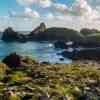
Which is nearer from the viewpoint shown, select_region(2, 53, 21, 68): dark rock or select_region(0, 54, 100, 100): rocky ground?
select_region(0, 54, 100, 100): rocky ground

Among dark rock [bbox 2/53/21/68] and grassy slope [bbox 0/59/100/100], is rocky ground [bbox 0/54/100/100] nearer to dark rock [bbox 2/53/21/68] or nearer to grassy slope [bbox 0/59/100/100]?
grassy slope [bbox 0/59/100/100]

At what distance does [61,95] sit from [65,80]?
1110 centimetres

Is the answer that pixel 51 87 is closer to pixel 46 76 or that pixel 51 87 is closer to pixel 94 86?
pixel 94 86

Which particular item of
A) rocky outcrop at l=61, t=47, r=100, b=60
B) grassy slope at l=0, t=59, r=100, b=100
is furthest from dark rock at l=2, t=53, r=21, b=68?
rocky outcrop at l=61, t=47, r=100, b=60

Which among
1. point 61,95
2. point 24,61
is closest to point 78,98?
point 61,95

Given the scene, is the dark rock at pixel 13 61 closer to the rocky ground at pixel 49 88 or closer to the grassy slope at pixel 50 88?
the rocky ground at pixel 49 88

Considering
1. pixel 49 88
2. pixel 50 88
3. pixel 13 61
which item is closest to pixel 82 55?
pixel 13 61

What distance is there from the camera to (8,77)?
168ft

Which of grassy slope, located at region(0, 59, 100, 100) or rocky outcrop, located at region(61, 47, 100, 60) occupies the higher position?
grassy slope, located at region(0, 59, 100, 100)

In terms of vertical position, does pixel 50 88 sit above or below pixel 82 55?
above

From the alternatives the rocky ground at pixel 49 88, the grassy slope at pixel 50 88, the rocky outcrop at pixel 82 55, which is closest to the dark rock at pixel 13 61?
the rocky ground at pixel 49 88

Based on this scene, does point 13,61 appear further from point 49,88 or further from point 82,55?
point 82,55

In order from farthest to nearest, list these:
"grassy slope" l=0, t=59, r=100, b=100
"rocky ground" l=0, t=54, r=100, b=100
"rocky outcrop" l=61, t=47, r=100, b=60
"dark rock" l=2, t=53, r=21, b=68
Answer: "rocky outcrop" l=61, t=47, r=100, b=60 < "dark rock" l=2, t=53, r=21, b=68 < "grassy slope" l=0, t=59, r=100, b=100 < "rocky ground" l=0, t=54, r=100, b=100

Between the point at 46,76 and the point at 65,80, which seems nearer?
the point at 65,80
